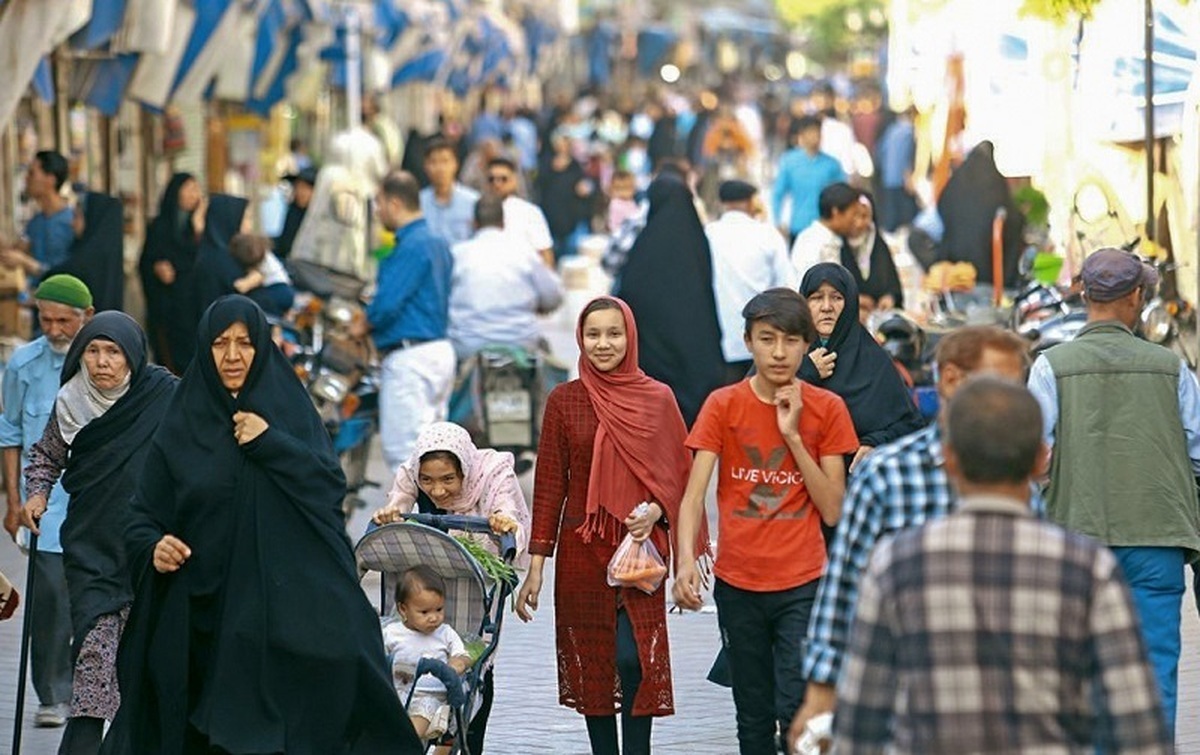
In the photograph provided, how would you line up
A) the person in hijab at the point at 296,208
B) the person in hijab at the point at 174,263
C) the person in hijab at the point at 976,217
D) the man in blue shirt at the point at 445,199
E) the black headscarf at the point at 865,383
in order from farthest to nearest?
the person in hijab at the point at 296,208 → the person in hijab at the point at 976,217 → the man in blue shirt at the point at 445,199 → the person in hijab at the point at 174,263 → the black headscarf at the point at 865,383

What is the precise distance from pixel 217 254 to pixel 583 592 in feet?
23.9

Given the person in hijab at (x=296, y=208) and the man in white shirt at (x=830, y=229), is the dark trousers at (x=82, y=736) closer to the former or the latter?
the man in white shirt at (x=830, y=229)

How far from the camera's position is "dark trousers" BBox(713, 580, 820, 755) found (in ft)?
22.1

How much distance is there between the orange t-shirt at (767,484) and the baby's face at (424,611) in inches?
33.1

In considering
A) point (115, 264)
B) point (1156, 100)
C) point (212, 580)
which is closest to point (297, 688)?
point (212, 580)

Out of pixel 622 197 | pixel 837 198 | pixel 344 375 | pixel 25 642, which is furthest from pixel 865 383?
pixel 622 197

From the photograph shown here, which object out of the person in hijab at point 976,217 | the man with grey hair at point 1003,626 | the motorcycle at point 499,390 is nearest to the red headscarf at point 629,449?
the man with grey hair at point 1003,626

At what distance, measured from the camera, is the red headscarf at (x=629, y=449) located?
24.0 ft

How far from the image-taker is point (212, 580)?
6.72m

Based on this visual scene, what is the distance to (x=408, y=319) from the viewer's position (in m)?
12.3

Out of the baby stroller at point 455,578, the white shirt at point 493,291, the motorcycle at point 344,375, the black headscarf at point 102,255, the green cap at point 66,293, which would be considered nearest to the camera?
the baby stroller at point 455,578

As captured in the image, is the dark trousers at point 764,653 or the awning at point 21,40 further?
the awning at point 21,40

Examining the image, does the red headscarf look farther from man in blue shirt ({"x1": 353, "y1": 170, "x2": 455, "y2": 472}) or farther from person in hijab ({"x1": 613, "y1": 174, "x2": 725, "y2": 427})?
man in blue shirt ({"x1": 353, "y1": 170, "x2": 455, "y2": 472})

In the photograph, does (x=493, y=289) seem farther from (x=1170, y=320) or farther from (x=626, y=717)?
(x=626, y=717)
